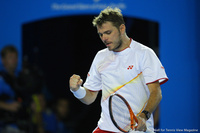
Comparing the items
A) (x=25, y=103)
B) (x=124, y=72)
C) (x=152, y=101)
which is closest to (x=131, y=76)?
(x=124, y=72)

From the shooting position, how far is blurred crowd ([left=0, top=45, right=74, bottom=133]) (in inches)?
225

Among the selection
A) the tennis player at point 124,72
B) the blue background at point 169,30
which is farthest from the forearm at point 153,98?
the blue background at point 169,30

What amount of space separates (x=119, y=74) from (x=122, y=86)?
0.36 feet

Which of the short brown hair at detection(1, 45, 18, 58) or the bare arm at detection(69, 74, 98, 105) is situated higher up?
the short brown hair at detection(1, 45, 18, 58)

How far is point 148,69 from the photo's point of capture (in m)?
3.00

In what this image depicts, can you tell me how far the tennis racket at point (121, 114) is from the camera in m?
2.90

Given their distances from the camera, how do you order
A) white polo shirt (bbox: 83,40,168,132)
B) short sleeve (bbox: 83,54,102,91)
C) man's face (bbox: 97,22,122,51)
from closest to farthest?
white polo shirt (bbox: 83,40,168,132)
man's face (bbox: 97,22,122,51)
short sleeve (bbox: 83,54,102,91)

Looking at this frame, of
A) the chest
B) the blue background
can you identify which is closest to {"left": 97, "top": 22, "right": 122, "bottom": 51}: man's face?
the chest

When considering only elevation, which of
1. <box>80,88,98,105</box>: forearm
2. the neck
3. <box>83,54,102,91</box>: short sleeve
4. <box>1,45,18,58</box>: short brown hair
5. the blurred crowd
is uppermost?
the neck

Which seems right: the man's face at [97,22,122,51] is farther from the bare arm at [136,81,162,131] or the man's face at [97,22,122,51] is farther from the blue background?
the blue background

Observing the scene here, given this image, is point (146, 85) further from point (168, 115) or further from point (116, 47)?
point (168, 115)

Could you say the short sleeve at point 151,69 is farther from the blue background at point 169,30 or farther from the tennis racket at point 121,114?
the blue background at point 169,30

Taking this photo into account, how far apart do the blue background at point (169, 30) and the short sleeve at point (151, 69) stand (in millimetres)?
2733

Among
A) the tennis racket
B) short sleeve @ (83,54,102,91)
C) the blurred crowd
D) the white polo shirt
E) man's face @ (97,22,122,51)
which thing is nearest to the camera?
the tennis racket
